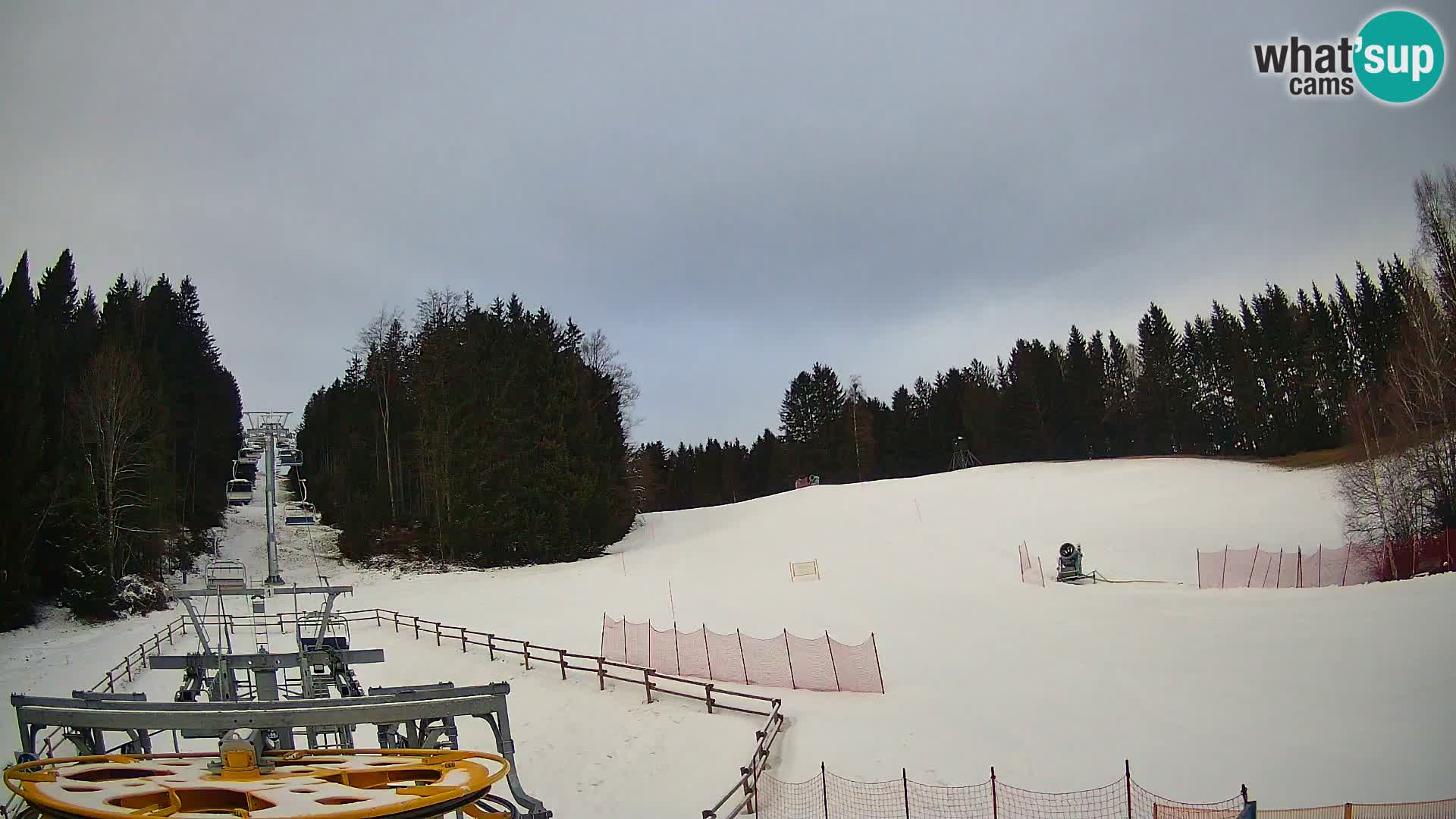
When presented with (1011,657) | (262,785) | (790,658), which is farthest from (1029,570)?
(262,785)

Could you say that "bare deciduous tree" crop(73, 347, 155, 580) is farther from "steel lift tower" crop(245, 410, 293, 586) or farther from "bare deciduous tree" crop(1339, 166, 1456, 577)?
"bare deciduous tree" crop(1339, 166, 1456, 577)

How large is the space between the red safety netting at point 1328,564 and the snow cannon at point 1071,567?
4163 mm

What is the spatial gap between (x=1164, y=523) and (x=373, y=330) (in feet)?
172

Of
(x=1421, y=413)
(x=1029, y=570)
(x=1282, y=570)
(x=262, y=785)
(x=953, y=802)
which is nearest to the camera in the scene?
(x=262, y=785)

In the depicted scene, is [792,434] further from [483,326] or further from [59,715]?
[59,715]

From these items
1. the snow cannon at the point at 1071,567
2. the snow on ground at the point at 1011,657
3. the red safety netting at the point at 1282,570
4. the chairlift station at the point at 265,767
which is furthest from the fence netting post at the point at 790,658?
the red safety netting at the point at 1282,570

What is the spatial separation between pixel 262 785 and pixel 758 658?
15.2 m

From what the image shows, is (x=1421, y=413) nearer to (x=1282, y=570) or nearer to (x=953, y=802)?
(x=1282, y=570)

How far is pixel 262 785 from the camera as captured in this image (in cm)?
635

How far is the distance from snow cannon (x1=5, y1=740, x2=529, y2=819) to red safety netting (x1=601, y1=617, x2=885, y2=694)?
477 inches

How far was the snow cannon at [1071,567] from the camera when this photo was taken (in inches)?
1184

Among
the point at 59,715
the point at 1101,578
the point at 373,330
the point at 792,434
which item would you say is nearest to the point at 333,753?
the point at 59,715

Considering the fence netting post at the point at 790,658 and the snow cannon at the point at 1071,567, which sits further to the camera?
the snow cannon at the point at 1071,567

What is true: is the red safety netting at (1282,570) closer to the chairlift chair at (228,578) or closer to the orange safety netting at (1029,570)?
the orange safety netting at (1029,570)
